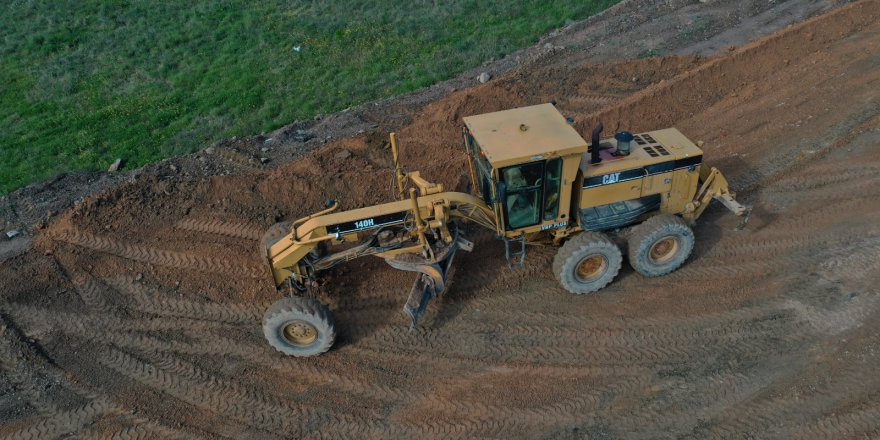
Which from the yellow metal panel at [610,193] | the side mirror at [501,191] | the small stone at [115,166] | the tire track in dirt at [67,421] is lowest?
the tire track in dirt at [67,421]

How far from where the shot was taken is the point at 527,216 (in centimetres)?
806

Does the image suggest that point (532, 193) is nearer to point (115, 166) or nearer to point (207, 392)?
point (207, 392)

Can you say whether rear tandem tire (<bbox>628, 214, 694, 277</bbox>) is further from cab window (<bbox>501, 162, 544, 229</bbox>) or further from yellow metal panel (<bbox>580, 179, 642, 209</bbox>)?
cab window (<bbox>501, 162, 544, 229</bbox>)

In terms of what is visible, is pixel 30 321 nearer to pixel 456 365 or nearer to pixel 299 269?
pixel 299 269

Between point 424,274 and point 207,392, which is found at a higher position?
point 424,274

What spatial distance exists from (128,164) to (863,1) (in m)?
16.8

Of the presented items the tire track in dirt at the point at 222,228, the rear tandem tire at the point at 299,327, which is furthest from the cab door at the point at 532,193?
the tire track in dirt at the point at 222,228

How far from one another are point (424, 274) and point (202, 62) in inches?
442

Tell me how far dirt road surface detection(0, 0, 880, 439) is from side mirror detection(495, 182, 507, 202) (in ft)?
5.78

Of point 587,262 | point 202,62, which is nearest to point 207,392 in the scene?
point 587,262

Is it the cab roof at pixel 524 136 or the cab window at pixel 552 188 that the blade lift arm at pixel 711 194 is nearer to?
the cab window at pixel 552 188

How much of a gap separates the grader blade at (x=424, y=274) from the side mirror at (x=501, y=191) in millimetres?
994

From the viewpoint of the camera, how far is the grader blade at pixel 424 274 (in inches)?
314

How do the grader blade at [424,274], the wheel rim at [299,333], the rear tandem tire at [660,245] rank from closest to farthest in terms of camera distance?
the wheel rim at [299,333] → the grader blade at [424,274] → the rear tandem tire at [660,245]
